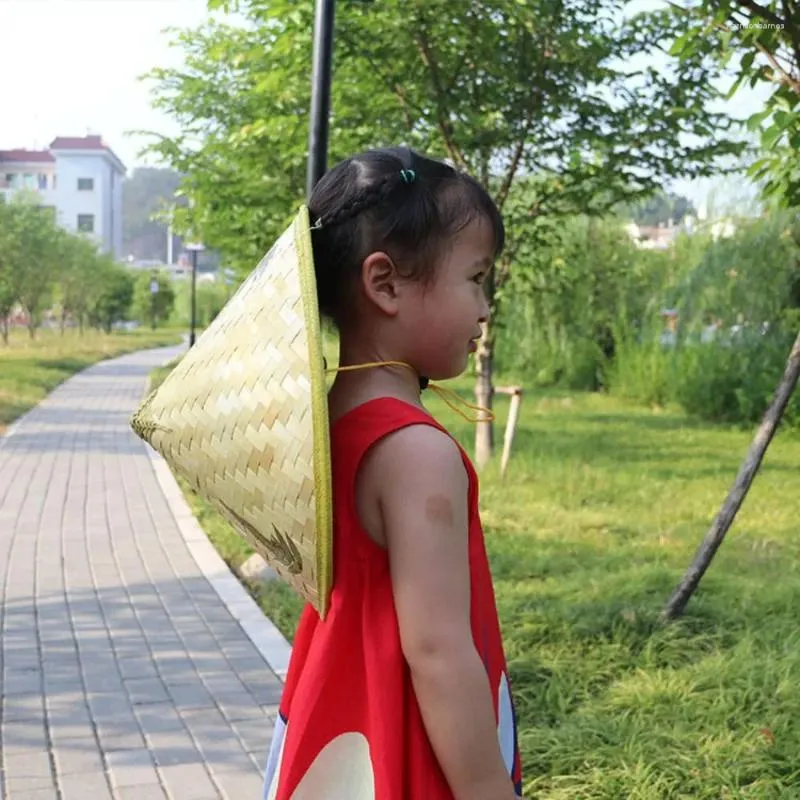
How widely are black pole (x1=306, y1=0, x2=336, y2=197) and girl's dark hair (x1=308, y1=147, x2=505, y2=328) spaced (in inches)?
133

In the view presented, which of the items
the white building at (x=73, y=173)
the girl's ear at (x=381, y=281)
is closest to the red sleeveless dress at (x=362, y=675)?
the girl's ear at (x=381, y=281)

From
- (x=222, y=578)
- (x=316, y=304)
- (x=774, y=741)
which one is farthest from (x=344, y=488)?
(x=222, y=578)

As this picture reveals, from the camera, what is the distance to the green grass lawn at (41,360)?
15.6 m

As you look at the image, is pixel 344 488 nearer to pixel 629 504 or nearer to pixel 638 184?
pixel 629 504

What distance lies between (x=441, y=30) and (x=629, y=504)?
11.4 ft

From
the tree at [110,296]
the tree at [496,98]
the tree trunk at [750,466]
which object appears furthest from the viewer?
the tree at [110,296]

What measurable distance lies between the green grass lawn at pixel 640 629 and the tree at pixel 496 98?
1.99 metres

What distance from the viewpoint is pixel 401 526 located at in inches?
48.4

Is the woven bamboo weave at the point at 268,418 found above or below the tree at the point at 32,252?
below

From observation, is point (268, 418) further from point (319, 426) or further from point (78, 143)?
point (78, 143)

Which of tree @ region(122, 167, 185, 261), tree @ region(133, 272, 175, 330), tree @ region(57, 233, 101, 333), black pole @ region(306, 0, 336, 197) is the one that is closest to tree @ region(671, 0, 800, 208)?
black pole @ region(306, 0, 336, 197)

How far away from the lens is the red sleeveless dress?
1.26 m

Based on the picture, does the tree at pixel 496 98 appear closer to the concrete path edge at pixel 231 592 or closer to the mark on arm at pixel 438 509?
the concrete path edge at pixel 231 592

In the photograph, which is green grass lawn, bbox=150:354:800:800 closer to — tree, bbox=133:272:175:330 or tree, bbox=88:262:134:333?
tree, bbox=88:262:134:333
